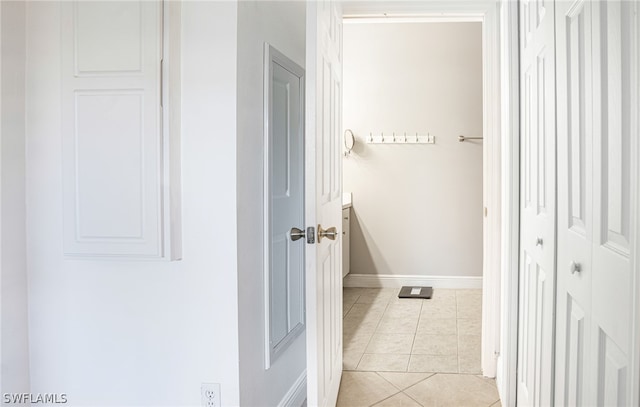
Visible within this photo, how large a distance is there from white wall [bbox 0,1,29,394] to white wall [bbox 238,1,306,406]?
0.79m

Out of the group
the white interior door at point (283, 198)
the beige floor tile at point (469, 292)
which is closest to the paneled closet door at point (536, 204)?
the white interior door at point (283, 198)

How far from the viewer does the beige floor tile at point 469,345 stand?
3.25 metres

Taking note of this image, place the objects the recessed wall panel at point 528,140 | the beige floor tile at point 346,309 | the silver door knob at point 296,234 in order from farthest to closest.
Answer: the beige floor tile at point 346,309 < the recessed wall panel at point 528,140 < the silver door knob at point 296,234

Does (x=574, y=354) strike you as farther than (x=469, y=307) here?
No

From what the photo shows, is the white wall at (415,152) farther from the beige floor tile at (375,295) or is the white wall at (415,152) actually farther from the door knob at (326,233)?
the door knob at (326,233)

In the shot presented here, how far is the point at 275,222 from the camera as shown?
230 centimetres

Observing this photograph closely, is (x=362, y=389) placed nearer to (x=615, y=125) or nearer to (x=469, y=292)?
(x=615, y=125)

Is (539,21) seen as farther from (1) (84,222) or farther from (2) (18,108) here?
(2) (18,108)

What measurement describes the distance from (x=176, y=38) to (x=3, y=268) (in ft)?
3.28

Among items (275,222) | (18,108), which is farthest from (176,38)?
(275,222)

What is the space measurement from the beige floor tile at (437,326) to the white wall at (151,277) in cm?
215

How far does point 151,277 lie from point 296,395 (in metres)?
1.08

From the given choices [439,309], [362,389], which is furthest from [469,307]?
[362,389]

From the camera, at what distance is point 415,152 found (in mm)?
5086
